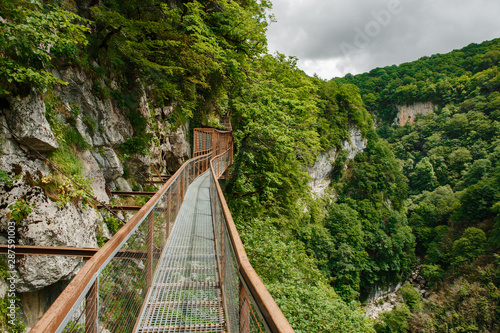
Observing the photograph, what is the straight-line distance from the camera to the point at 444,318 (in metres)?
24.9

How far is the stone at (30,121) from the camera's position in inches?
177

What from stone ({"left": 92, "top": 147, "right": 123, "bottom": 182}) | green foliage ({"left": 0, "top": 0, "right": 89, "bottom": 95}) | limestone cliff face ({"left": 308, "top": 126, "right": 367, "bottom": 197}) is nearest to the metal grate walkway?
stone ({"left": 92, "top": 147, "right": 123, "bottom": 182})

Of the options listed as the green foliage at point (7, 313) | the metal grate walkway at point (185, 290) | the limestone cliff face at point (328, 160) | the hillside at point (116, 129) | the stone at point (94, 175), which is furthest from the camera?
the limestone cliff face at point (328, 160)

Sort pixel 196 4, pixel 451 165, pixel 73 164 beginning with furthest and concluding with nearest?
pixel 451 165, pixel 196 4, pixel 73 164

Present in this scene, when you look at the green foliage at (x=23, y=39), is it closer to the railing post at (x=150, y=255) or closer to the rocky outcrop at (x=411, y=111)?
the railing post at (x=150, y=255)

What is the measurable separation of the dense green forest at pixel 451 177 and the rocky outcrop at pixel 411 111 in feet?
6.39

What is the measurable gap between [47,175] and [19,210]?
3.47ft

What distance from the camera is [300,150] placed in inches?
594

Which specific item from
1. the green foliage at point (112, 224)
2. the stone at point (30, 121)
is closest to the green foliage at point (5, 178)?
the stone at point (30, 121)

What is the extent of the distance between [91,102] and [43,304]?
5.26 m

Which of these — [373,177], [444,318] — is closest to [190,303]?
[444,318]

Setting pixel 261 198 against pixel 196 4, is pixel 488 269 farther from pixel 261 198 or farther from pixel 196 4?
pixel 196 4

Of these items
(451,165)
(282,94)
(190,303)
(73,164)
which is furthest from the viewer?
(451,165)

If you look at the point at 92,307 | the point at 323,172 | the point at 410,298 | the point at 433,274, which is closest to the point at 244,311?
the point at 92,307
